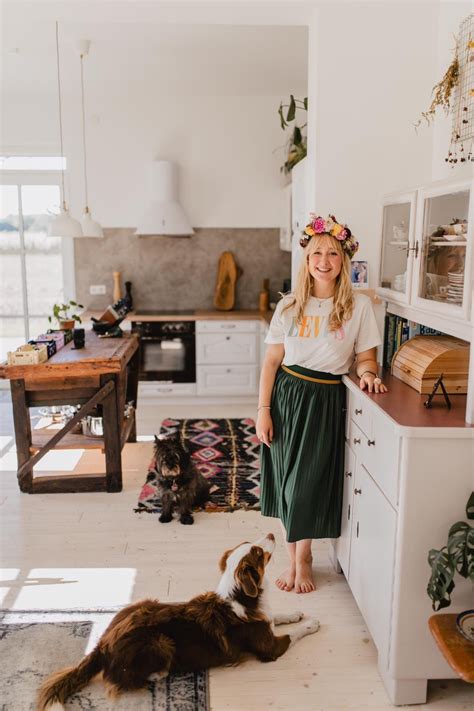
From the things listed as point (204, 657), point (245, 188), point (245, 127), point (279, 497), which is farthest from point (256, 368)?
point (204, 657)

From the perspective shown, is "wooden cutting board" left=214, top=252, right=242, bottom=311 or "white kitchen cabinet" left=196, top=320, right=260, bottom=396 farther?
"wooden cutting board" left=214, top=252, right=242, bottom=311

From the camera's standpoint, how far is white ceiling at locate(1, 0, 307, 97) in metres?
4.19

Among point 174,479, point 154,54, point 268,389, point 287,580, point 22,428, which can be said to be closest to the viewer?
point 268,389

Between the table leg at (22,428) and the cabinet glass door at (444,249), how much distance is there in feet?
8.08

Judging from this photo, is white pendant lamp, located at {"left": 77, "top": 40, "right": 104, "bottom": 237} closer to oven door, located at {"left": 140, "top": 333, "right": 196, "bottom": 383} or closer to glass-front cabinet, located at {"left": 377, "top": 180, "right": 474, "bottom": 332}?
oven door, located at {"left": 140, "top": 333, "right": 196, "bottom": 383}

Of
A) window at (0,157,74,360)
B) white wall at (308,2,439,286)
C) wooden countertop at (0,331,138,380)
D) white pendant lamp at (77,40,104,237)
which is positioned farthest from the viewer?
window at (0,157,74,360)

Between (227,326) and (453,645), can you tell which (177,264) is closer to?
(227,326)

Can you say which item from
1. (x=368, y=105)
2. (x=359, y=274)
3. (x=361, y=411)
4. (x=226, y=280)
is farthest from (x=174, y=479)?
(x=226, y=280)

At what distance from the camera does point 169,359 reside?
6199 millimetres

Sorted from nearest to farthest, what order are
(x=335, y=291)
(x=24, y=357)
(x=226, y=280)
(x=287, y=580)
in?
(x=335, y=291) → (x=287, y=580) → (x=24, y=357) → (x=226, y=280)

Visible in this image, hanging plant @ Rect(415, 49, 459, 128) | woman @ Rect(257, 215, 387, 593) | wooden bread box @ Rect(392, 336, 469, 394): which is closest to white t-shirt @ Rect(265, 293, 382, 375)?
woman @ Rect(257, 215, 387, 593)

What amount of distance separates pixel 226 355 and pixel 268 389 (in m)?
3.37

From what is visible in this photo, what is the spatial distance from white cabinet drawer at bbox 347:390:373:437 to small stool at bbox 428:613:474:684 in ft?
2.27

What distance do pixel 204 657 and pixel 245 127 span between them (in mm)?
5334
